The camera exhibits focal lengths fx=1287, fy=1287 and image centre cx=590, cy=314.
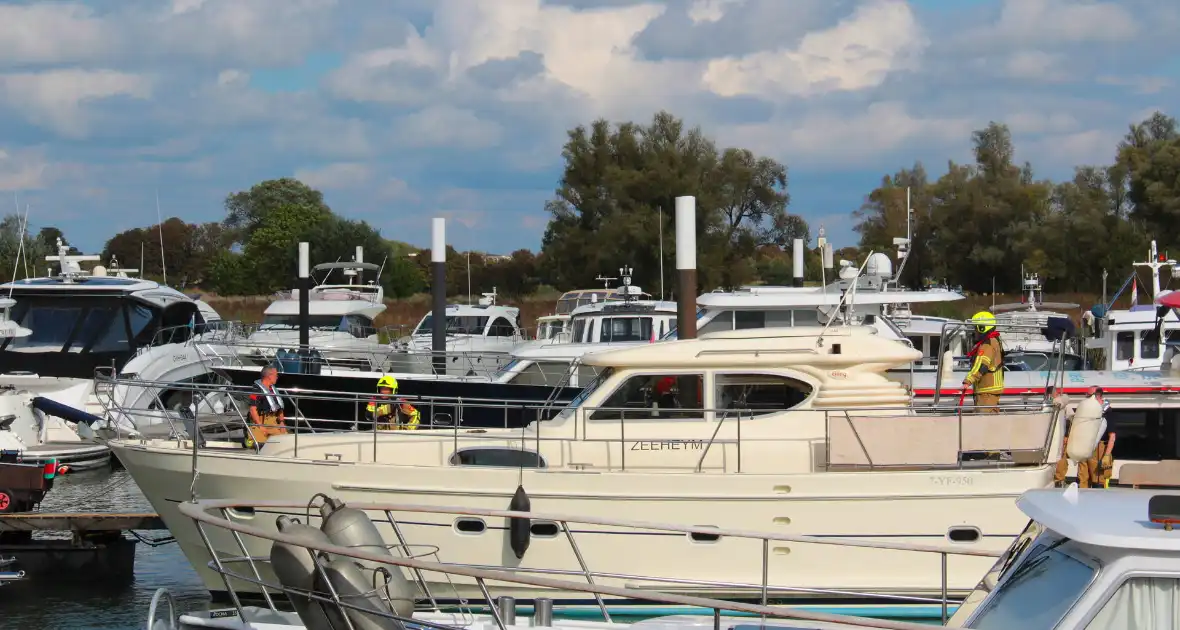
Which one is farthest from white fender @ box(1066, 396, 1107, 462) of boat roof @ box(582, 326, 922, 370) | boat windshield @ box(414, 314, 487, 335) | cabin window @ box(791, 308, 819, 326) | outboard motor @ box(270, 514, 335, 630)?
boat windshield @ box(414, 314, 487, 335)

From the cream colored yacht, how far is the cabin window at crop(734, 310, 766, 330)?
608 centimetres

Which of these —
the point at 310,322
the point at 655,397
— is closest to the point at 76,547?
the point at 655,397

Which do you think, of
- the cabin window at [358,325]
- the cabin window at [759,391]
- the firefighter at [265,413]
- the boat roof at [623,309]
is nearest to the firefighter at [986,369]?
the cabin window at [759,391]

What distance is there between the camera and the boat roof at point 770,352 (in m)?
11.0

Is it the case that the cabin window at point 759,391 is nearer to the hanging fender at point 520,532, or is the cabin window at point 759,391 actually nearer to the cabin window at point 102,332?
the hanging fender at point 520,532

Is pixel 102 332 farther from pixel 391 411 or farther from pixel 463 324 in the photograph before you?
pixel 391 411

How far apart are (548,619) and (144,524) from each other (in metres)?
8.02

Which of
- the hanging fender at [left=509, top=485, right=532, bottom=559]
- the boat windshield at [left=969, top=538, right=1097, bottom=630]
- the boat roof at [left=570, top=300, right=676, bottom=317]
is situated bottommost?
the hanging fender at [left=509, top=485, right=532, bottom=559]

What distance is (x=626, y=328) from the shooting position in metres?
20.8

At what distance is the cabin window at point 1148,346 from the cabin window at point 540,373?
8978 mm

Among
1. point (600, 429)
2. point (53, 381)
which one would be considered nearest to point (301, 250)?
point (53, 381)

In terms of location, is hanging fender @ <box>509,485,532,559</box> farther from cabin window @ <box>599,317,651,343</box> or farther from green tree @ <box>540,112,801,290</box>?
green tree @ <box>540,112,801,290</box>

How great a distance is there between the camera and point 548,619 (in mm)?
7402

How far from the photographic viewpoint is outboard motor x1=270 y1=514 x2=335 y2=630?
6.99 meters
